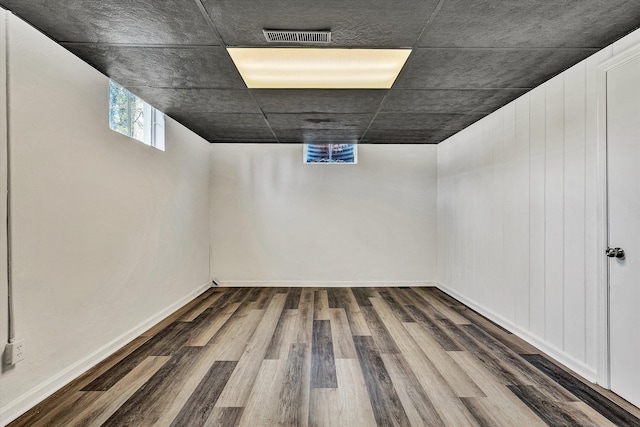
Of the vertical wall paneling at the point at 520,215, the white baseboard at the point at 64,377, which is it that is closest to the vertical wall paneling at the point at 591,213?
the vertical wall paneling at the point at 520,215

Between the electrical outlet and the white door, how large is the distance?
3802 mm

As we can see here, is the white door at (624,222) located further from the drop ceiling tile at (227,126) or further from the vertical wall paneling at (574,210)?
the drop ceiling tile at (227,126)

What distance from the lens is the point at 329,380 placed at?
2.31 m

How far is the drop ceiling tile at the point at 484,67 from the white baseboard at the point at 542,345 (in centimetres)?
228

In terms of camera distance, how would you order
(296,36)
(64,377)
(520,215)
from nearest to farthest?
(296,36), (64,377), (520,215)

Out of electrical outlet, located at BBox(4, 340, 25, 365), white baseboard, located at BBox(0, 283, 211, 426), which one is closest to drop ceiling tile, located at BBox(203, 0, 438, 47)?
electrical outlet, located at BBox(4, 340, 25, 365)

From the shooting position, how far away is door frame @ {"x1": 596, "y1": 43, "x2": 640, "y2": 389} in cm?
219

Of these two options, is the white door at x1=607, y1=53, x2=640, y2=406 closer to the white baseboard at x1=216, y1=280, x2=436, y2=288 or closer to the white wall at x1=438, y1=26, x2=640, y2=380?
the white wall at x1=438, y1=26, x2=640, y2=380

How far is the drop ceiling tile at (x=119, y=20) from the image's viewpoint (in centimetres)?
172

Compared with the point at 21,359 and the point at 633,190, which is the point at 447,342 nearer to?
the point at 633,190

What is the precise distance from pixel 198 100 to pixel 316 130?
1646mm

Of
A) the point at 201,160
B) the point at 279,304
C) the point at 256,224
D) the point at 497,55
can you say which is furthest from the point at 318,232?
the point at 497,55

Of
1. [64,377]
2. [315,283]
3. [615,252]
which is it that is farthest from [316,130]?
[64,377]

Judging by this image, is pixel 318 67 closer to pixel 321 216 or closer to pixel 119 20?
pixel 119 20
